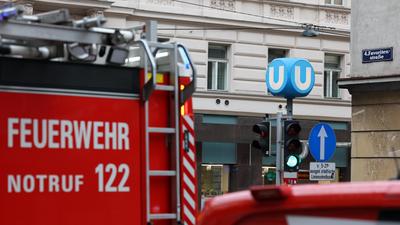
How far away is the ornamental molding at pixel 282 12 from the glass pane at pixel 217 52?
2407 millimetres

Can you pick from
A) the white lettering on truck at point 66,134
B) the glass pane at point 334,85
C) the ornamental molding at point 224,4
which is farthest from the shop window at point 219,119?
the white lettering on truck at point 66,134

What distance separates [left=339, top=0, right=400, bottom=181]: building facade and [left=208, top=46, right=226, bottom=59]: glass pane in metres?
13.3

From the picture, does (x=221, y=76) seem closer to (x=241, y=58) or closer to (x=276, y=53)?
(x=241, y=58)

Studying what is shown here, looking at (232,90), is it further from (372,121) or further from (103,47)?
(103,47)

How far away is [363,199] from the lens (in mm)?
2674

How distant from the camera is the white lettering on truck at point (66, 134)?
579 cm

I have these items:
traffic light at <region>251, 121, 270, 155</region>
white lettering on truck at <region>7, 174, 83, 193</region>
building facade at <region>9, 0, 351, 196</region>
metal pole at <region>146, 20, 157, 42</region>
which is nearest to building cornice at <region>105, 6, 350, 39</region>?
building facade at <region>9, 0, 351, 196</region>

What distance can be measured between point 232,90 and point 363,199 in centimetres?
2564

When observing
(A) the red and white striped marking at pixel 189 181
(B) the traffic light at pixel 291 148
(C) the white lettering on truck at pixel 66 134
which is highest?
(C) the white lettering on truck at pixel 66 134

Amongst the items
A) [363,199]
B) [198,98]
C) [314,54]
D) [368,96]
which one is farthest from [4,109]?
[314,54]

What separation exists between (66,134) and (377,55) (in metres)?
9.90

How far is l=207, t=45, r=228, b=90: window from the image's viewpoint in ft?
92.7

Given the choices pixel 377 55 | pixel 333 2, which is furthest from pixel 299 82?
pixel 333 2

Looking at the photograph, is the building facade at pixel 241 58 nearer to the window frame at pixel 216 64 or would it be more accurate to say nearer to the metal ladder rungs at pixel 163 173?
the window frame at pixel 216 64
